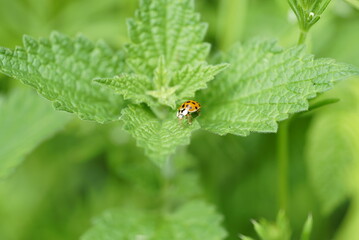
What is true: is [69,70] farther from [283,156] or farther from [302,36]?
[283,156]

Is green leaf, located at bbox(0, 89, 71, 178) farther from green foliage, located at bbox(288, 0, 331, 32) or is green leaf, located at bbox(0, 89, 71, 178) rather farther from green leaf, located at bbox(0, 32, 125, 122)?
green foliage, located at bbox(288, 0, 331, 32)

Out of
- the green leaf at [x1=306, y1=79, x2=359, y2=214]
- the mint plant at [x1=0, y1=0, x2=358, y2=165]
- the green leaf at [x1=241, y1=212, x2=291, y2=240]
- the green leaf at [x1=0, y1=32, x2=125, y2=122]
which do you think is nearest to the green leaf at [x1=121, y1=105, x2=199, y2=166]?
the mint plant at [x1=0, y1=0, x2=358, y2=165]

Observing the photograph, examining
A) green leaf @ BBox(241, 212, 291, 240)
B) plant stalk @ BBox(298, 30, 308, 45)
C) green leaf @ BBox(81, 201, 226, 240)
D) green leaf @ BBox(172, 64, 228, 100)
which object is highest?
green leaf @ BBox(172, 64, 228, 100)

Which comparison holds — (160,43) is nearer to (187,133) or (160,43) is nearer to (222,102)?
(222,102)

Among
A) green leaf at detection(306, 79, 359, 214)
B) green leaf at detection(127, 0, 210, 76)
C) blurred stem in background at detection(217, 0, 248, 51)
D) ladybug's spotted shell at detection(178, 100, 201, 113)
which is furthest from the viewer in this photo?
blurred stem in background at detection(217, 0, 248, 51)

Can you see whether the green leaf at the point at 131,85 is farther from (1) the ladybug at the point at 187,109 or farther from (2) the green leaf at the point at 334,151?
(2) the green leaf at the point at 334,151

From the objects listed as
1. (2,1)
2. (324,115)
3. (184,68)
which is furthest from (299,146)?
(2,1)

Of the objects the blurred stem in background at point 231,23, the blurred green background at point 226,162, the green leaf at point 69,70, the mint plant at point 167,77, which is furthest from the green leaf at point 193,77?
the blurred stem in background at point 231,23
